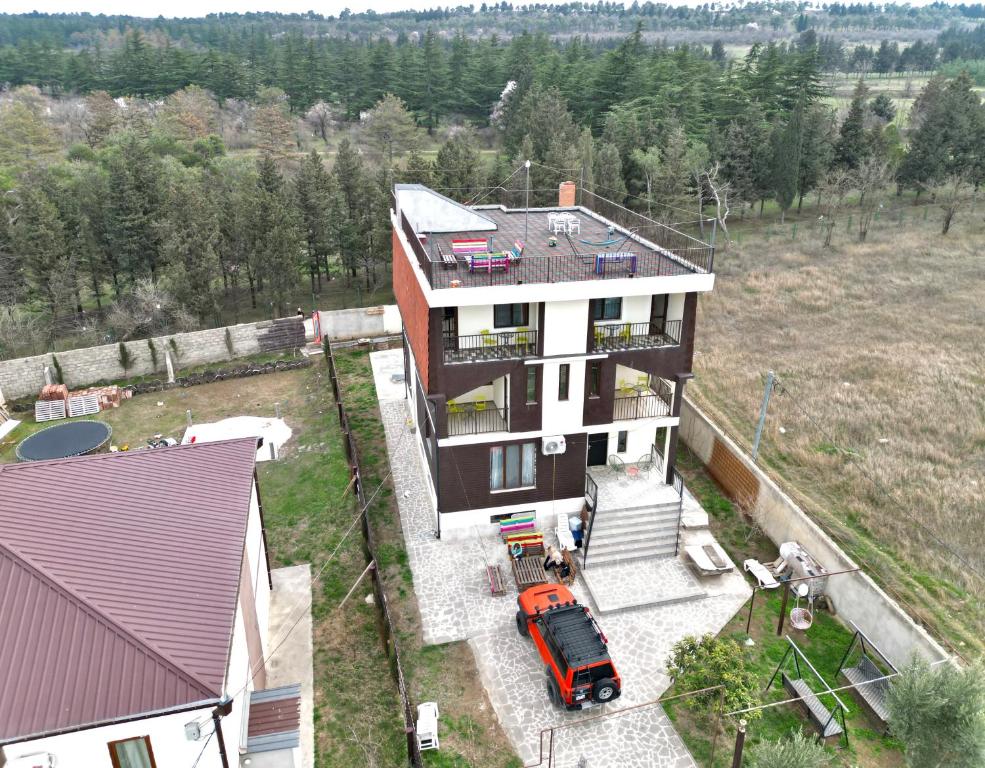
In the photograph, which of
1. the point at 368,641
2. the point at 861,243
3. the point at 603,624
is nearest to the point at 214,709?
the point at 368,641

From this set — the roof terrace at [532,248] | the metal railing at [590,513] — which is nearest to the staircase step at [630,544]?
the metal railing at [590,513]

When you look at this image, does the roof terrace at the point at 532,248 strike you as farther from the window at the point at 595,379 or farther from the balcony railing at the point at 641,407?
the balcony railing at the point at 641,407

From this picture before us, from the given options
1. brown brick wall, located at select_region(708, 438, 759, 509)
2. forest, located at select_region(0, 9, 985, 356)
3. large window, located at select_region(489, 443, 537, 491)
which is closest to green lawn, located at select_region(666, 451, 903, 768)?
Answer: brown brick wall, located at select_region(708, 438, 759, 509)

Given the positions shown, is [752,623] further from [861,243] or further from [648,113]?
[648,113]

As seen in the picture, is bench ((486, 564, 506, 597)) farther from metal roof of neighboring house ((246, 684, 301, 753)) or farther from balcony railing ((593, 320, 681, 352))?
balcony railing ((593, 320, 681, 352))

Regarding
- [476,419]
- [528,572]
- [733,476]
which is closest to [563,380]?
[476,419]

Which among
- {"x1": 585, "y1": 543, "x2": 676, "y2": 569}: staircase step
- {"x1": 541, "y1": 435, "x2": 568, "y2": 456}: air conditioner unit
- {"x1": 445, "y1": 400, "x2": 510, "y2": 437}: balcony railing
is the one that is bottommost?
{"x1": 585, "y1": 543, "x2": 676, "y2": 569}: staircase step

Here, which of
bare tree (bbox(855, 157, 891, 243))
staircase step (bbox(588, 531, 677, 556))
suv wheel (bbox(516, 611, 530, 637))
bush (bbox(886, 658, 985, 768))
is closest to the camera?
bush (bbox(886, 658, 985, 768))
